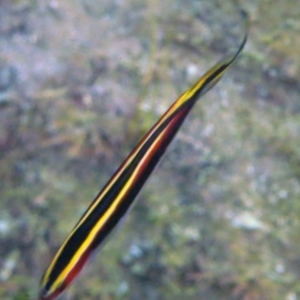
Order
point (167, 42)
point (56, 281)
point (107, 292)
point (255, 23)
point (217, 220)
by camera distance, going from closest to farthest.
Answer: point (56, 281)
point (107, 292)
point (217, 220)
point (167, 42)
point (255, 23)

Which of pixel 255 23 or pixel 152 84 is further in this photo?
pixel 255 23

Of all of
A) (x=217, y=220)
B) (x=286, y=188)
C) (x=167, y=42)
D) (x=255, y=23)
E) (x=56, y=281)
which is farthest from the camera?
(x=255, y=23)

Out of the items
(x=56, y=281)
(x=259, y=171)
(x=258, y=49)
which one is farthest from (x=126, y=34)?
(x=56, y=281)

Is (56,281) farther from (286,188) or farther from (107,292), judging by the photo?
(286,188)

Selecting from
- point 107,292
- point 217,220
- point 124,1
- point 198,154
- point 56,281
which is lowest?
point 107,292

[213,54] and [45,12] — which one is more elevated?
[45,12]

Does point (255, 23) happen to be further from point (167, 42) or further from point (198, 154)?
point (198, 154)
